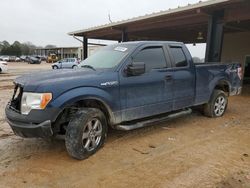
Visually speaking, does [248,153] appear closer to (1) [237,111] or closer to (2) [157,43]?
(2) [157,43]

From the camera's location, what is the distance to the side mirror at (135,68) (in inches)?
169

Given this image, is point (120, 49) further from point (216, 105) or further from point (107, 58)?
point (216, 105)

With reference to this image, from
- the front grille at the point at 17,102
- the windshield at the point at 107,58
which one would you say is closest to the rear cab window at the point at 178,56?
the windshield at the point at 107,58

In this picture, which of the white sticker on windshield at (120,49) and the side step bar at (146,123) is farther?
the white sticker on windshield at (120,49)

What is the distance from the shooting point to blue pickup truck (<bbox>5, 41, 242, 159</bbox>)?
360cm

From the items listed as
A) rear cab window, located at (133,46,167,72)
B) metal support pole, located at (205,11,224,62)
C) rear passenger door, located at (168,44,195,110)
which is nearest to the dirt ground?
rear passenger door, located at (168,44,195,110)

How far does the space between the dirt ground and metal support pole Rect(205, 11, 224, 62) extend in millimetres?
4039

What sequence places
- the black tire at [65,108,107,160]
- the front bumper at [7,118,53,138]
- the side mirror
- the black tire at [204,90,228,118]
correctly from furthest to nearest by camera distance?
the black tire at [204,90,228,118] → the side mirror → the black tire at [65,108,107,160] → the front bumper at [7,118,53,138]

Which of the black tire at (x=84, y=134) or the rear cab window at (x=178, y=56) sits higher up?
the rear cab window at (x=178, y=56)

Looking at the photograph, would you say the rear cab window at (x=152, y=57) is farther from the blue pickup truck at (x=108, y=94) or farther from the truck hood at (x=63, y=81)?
the truck hood at (x=63, y=81)

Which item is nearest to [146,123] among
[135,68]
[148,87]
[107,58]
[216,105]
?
[148,87]

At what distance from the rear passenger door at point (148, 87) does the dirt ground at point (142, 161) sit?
60cm

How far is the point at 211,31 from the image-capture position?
28.9 feet

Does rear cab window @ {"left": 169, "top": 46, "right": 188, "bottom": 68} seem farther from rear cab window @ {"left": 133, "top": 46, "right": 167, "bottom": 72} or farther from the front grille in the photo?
the front grille
